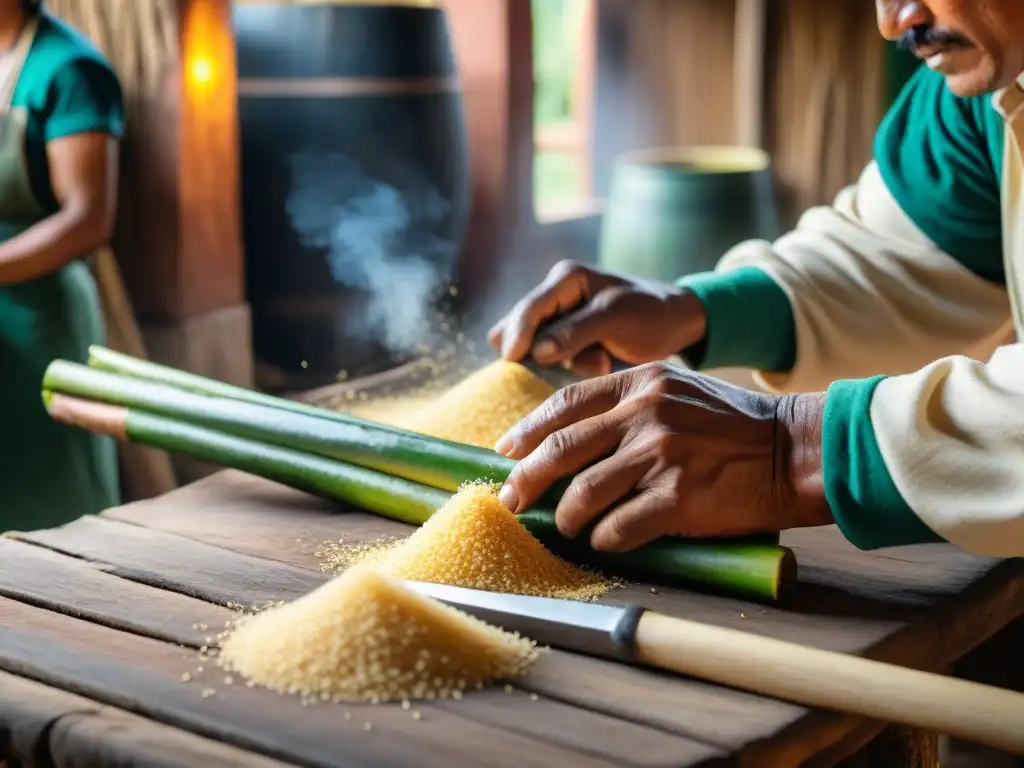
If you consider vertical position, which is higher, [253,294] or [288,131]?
[288,131]

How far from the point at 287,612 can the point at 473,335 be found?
2.55 meters

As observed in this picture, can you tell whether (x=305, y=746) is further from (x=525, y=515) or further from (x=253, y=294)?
(x=253, y=294)

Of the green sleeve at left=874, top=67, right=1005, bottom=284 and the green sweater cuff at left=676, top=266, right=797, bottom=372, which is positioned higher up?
the green sleeve at left=874, top=67, right=1005, bottom=284

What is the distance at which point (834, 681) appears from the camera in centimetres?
87

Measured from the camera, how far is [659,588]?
3.66 feet

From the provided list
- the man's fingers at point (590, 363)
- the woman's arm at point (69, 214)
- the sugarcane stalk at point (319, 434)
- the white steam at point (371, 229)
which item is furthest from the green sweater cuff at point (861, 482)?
the white steam at point (371, 229)

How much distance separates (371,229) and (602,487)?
195 centimetres

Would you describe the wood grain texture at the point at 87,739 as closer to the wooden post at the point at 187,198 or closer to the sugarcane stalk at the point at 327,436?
the sugarcane stalk at the point at 327,436

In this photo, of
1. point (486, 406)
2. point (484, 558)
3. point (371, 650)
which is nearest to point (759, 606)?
point (484, 558)

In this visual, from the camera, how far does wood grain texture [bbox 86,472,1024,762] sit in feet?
2.85

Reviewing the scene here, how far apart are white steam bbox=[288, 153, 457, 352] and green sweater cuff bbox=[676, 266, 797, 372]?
1356 millimetres

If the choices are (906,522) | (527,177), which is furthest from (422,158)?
(906,522)

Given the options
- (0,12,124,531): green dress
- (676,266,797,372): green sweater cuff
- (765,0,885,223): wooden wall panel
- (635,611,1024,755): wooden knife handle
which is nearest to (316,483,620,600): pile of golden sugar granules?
(635,611,1024,755): wooden knife handle

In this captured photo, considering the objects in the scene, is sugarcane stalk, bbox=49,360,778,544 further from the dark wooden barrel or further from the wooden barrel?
the wooden barrel
